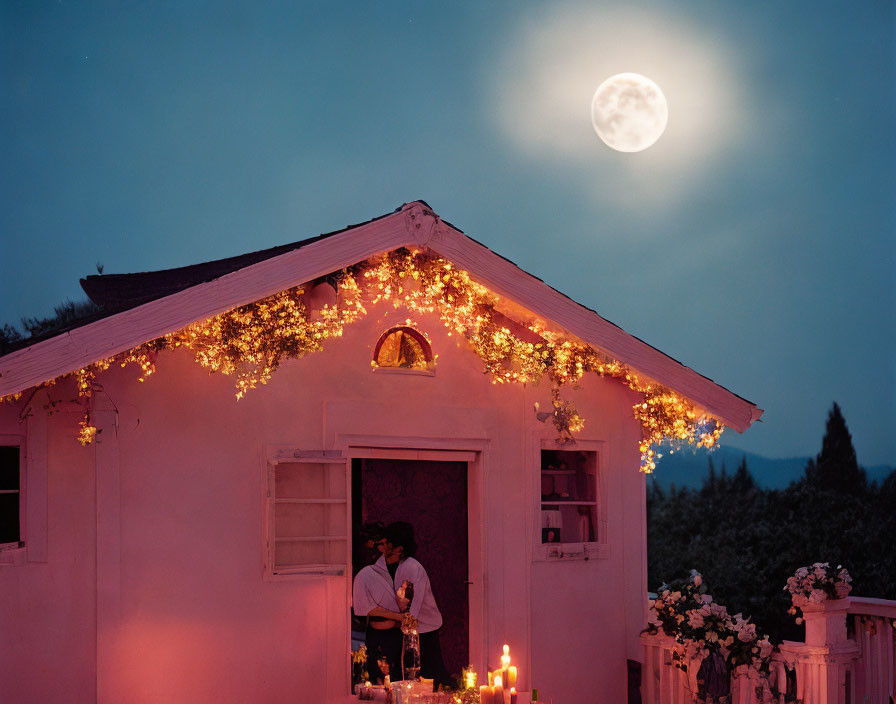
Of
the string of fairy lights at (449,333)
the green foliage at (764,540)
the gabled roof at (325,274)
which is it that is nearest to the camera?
the gabled roof at (325,274)

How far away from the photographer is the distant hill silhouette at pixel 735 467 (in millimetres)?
34844

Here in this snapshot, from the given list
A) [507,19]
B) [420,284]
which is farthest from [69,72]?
[420,284]

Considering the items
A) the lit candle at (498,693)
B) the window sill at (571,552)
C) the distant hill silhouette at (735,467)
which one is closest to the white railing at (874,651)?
the window sill at (571,552)

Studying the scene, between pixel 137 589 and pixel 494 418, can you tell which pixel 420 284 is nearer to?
pixel 494 418

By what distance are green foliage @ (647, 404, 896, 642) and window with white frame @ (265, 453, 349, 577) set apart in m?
11.8

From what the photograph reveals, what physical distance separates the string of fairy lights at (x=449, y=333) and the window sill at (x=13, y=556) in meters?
0.86

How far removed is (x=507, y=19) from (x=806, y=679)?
5913 centimetres

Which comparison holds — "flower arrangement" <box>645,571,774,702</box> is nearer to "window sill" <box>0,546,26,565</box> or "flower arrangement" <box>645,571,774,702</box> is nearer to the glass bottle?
the glass bottle

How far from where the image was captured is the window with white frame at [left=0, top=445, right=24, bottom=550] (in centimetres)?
750

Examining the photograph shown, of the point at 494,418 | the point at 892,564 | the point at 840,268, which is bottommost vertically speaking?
the point at 892,564

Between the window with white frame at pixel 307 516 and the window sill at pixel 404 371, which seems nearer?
the window with white frame at pixel 307 516

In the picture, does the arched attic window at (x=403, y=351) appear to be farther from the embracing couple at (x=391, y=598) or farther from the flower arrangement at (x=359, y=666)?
the flower arrangement at (x=359, y=666)

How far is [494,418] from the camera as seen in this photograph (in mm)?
9477

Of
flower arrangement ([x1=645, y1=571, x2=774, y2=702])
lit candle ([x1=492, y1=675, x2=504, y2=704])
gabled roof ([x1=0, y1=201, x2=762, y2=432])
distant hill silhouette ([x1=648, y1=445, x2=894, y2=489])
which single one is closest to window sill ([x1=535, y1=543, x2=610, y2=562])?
flower arrangement ([x1=645, y1=571, x2=774, y2=702])
